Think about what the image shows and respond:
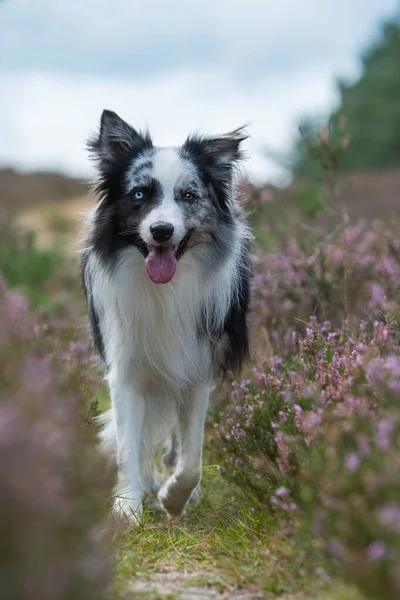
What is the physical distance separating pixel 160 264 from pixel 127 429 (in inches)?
36.3

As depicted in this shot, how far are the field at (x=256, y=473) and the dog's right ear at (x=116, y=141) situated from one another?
1150 mm

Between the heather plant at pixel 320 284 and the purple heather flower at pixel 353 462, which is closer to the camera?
the purple heather flower at pixel 353 462

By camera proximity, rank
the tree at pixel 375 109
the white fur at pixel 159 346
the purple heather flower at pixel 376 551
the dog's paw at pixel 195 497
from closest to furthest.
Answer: the purple heather flower at pixel 376 551
the white fur at pixel 159 346
the dog's paw at pixel 195 497
the tree at pixel 375 109

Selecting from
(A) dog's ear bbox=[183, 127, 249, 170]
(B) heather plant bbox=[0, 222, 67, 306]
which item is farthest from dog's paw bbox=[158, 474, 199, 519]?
(B) heather plant bbox=[0, 222, 67, 306]

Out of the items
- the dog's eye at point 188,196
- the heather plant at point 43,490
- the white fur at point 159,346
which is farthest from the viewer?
the white fur at point 159,346

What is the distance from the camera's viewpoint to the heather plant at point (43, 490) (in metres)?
2.01

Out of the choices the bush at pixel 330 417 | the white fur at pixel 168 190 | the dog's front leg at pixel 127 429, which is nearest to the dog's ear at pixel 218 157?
the white fur at pixel 168 190

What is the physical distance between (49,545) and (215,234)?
2834mm

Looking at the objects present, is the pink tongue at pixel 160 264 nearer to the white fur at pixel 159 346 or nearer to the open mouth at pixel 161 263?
the open mouth at pixel 161 263

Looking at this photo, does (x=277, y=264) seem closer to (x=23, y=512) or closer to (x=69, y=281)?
(x=23, y=512)

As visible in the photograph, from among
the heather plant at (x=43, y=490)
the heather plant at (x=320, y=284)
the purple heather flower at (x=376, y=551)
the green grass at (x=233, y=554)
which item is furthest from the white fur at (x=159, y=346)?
the purple heather flower at (x=376, y=551)

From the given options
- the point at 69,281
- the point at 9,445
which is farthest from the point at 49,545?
the point at 69,281

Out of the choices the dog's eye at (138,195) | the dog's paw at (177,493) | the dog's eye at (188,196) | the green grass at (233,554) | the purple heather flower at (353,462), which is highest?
the dog's eye at (138,195)

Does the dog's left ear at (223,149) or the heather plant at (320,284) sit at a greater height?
the dog's left ear at (223,149)
